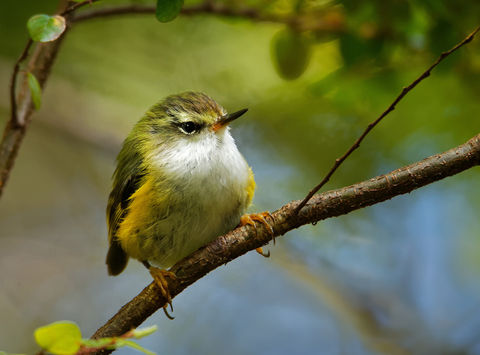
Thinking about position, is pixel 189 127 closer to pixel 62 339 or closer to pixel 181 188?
pixel 181 188

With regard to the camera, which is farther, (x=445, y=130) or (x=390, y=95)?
(x=445, y=130)

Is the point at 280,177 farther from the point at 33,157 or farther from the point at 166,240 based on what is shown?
the point at 33,157

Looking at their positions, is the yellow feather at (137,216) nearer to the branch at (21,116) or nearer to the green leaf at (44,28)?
the branch at (21,116)

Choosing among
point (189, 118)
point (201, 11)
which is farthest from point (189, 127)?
point (201, 11)

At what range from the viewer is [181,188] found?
106 inches

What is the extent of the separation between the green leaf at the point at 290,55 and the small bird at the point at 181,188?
16.6 inches

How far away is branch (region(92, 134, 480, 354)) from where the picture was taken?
200 centimetres

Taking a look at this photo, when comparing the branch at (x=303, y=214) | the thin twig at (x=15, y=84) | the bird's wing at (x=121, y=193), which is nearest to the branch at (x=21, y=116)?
the thin twig at (x=15, y=84)

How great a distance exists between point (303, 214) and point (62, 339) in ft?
3.27

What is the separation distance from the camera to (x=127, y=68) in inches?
205

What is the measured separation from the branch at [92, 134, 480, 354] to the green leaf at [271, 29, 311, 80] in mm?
1096

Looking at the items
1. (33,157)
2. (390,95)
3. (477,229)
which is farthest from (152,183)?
(33,157)

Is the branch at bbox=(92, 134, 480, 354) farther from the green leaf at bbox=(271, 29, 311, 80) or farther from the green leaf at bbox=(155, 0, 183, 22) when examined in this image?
the green leaf at bbox=(271, 29, 311, 80)

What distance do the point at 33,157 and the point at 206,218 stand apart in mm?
4465
